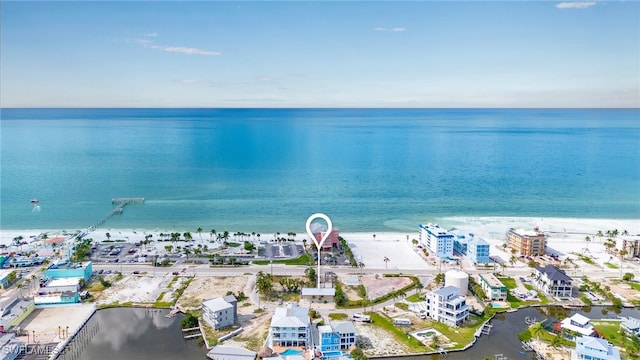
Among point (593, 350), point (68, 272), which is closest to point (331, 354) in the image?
point (593, 350)

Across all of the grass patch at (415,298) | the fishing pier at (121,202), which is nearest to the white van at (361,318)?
the grass patch at (415,298)

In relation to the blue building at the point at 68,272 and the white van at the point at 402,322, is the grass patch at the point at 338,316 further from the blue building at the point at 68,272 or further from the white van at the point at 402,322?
the blue building at the point at 68,272

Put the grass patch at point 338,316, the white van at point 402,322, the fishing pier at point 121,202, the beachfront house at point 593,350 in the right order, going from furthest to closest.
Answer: the fishing pier at point 121,202 < the grass patch at point 338,316 < the white van at point 402,322 < the beachfront house at point 593,350

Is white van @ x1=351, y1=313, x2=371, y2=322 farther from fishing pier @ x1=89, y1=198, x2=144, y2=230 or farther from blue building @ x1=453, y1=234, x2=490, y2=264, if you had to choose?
fishing pier @ x1=89, y1=198, x2=144, y2=230

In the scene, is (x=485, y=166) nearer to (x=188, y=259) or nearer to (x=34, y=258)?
(x=188, y=259)

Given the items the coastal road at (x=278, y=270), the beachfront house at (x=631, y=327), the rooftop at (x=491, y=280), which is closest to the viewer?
the beachfront house at (x=631, y=327)

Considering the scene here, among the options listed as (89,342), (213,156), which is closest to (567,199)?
(89,342)
